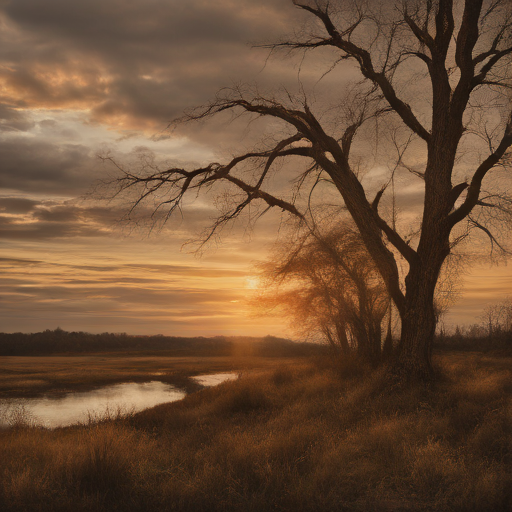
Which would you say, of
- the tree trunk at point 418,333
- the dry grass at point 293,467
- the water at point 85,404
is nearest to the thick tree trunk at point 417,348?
the tree trunk at point 418,333

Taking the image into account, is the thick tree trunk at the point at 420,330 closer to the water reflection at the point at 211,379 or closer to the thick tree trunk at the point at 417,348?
the thick tree trunk at the point at 417,348

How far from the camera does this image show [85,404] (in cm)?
1631

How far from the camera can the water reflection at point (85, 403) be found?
510 inches

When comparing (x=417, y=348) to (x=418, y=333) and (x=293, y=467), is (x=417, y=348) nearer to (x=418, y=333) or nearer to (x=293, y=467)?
(x=418, y=333)

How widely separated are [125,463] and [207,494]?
1.49 m

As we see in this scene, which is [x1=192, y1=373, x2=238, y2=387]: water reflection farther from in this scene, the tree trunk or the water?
the tree trunk

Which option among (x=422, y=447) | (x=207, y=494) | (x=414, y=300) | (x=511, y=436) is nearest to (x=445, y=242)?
(x=414, y=300)

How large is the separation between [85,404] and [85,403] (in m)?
0.27

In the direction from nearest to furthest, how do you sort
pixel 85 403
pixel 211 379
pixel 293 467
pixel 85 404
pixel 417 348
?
1. pixel 293 467
2. pixel 417 348
3. pixel 85 404
4. pixel 85 403
5. pixel 211 379

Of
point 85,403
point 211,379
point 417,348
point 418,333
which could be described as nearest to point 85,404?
point 85,403

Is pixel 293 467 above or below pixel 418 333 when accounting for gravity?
below

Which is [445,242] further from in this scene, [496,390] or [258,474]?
[258,474]

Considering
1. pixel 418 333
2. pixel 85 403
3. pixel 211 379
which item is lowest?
pixel 211 379

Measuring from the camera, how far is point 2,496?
4.77 metres
